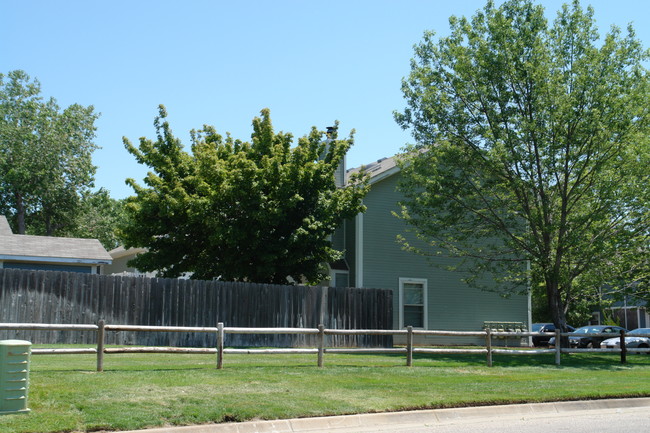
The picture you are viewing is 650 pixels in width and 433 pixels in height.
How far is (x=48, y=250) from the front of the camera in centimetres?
3156

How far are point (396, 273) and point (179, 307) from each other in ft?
31.9

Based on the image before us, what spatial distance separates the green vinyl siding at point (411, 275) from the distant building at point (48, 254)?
41.5 feet

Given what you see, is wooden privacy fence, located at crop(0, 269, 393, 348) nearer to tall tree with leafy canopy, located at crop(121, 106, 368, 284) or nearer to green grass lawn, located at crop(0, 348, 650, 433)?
tall tree with leafy canopy, located at crop(121, 106, 368, 284)

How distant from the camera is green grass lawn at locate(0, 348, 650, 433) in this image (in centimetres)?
983

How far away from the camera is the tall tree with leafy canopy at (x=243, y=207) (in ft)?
75.5

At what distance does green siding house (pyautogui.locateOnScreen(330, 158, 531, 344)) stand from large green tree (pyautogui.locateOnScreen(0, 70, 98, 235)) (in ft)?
98.7

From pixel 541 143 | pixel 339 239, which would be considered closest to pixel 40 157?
pixel 339 239

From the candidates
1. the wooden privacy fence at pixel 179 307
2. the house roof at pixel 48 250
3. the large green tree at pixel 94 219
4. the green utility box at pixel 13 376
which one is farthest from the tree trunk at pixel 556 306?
the large green tree at pixel 94 219

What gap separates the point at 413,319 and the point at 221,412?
1838 centimetres

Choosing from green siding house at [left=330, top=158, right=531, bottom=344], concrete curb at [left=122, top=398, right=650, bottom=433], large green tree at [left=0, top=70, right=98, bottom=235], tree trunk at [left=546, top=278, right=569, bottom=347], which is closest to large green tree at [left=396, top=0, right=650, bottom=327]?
tree trunk at [left=546, top=278, right=569, bottom=347]

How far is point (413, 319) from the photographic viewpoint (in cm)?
2783

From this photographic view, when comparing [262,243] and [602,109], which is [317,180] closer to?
[262,243]

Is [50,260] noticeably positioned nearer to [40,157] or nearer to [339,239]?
[339,239]

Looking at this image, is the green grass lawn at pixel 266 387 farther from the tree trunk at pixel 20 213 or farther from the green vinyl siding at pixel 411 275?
the tree trunk at pixel 20 213
